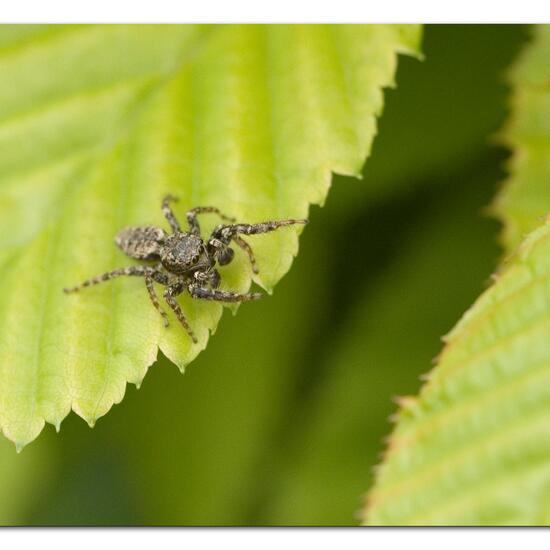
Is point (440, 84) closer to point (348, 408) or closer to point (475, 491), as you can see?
point (348, 408)

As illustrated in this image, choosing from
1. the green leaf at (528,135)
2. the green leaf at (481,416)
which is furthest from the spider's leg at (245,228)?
the green leaf at (528,135)

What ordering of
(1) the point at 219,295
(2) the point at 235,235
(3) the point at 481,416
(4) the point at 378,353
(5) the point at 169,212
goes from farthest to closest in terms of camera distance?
(4) the point at 378,353, (5) the point at 169,212, (2) the point at 235,235, (1) the point at 219,295, (3) the point at 481,416

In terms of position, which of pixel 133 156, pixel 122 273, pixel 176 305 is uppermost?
pixel 133 156

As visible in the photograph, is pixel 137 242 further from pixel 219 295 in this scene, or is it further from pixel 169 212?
pixel 219 295

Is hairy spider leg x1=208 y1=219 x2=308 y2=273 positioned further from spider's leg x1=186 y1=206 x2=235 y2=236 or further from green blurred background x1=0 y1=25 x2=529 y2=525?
green blurred background x1=0 y1=25 x2=529 y2=525

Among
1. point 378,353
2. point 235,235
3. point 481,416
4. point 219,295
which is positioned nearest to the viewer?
point 481,416

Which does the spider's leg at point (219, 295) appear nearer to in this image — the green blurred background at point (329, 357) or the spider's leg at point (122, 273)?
the spider's leg at point (122, 273)

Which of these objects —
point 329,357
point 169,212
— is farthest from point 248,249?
point 329,357

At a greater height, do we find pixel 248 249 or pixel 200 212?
pixel 200 212
